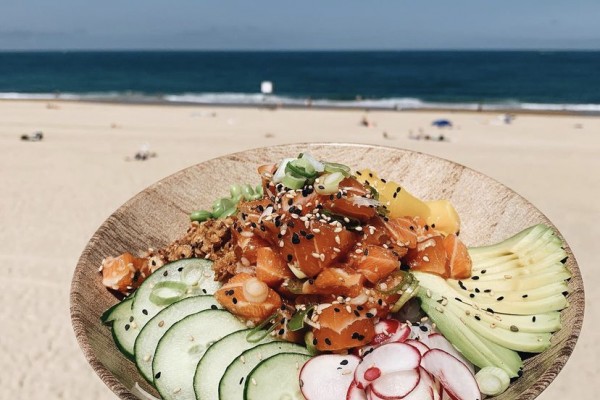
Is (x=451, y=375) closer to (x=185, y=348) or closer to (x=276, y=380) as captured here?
(x=276, y=380)

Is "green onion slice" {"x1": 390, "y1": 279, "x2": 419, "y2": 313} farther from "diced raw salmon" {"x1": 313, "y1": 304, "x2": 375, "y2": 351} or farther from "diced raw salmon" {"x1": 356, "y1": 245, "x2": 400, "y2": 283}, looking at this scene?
"diced raw salmon" {"x1": 313, "y1": 304, "x2": 375, "y2": 351}

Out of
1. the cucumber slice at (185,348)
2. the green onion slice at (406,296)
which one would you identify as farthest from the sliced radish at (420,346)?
the cucumber slice at (185,348)

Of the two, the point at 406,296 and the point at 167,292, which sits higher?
the point at 406,296

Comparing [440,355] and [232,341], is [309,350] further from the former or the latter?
[440,355]

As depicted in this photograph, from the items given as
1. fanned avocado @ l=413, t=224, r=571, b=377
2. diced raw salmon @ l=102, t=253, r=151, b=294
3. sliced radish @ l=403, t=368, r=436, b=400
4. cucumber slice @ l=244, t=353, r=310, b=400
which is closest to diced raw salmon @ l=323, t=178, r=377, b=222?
fanned avocado @ l=413, t=224, r=571, b=377

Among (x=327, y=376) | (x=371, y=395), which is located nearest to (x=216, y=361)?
(x=327, y=376)

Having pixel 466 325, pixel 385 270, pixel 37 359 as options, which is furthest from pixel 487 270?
pixel 37 359

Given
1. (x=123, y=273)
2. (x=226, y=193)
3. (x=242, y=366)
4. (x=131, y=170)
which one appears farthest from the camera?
(x=131, y=170)
